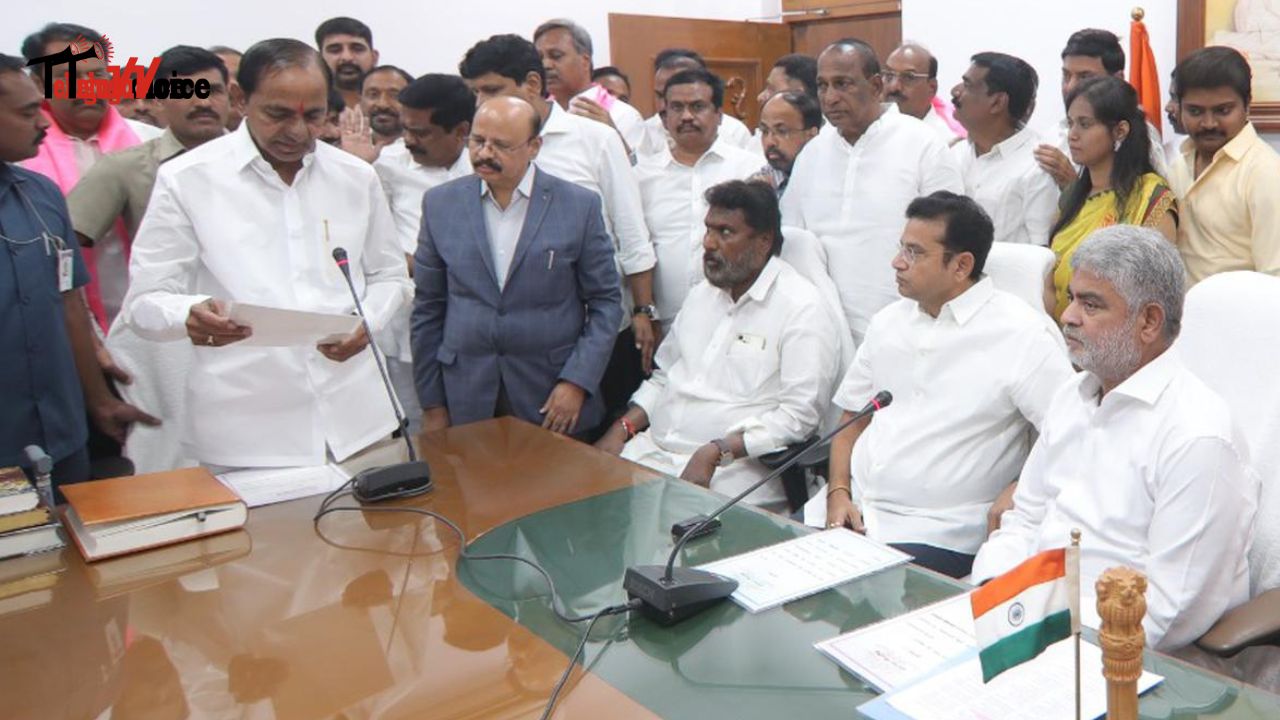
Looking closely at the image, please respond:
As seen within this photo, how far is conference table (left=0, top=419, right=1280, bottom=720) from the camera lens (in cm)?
130

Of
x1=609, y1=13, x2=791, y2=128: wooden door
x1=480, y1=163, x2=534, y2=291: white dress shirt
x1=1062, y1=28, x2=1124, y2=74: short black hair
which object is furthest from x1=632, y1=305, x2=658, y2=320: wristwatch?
x1=609, y1=13, x2=791, y2=128: wooden door

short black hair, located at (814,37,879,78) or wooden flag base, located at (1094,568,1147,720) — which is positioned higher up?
short black hair, located at (814,37,879,78)

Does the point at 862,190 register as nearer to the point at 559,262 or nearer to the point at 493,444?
the point at 559,262

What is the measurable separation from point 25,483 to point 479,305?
4.24 ft

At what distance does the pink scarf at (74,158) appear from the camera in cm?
308

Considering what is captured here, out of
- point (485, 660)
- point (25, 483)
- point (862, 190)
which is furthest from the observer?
point (862, 190)

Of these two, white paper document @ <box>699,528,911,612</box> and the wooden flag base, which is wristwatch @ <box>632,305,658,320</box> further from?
the wooden flag base

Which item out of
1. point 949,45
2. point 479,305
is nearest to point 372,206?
point 479,305

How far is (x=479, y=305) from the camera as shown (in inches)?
116

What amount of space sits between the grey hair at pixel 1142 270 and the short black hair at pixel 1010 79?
1.71m

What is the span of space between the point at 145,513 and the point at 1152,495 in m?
1.76

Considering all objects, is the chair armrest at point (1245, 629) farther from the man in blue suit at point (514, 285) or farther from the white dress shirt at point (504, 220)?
the white dress shirt at point (504, 220)

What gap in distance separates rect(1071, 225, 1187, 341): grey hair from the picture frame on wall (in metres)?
2.59

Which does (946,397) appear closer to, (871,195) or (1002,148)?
(871,195)
